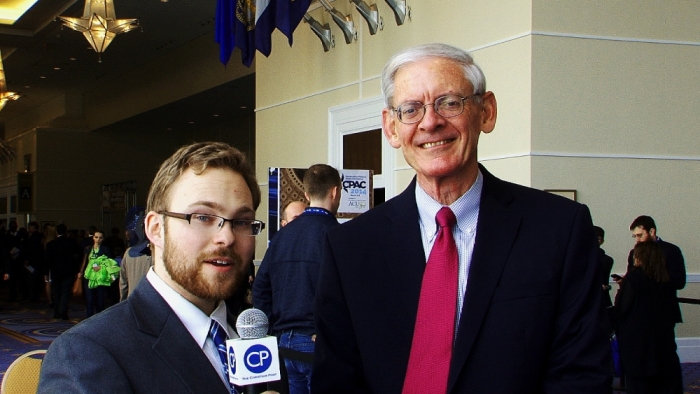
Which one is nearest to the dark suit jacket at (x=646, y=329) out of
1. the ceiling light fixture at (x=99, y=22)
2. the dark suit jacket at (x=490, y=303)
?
the dark suit jacket at (x=490, y=303)

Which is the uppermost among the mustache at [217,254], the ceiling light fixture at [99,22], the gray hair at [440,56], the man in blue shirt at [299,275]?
the ceiling light fixture at [99,22]

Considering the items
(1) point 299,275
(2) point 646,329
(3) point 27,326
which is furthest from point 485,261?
(3) point 27,326

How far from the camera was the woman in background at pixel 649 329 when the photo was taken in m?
6.06

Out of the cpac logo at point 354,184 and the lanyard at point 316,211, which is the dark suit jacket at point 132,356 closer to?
the lanyard at point 316,211

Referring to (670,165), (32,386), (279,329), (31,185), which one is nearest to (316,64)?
(670,165)

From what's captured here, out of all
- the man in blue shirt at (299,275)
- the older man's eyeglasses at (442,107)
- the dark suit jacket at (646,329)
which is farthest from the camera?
the dark suit jacket at (646,329)

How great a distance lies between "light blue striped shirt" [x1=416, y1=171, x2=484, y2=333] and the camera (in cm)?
178

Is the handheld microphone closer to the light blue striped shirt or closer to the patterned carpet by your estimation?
the light blue striped shirt

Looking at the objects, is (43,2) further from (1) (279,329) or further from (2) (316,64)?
(1) (279,329)

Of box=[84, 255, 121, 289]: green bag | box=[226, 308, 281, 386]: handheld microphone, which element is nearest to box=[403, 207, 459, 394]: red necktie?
box=[226, 308, 281, 386]: handheld microphone

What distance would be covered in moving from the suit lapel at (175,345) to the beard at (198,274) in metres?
0.06

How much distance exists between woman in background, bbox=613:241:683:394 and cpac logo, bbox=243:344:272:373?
519cm

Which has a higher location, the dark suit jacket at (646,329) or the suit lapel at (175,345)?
the suit lapel at (175,345)

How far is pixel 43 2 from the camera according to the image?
1616 centimetres
